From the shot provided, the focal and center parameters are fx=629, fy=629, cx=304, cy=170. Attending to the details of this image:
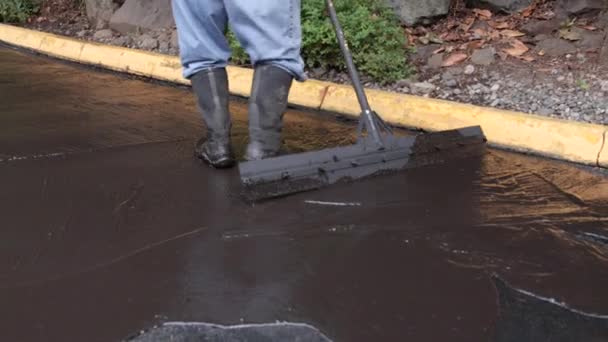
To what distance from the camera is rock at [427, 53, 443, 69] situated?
4.49 metres

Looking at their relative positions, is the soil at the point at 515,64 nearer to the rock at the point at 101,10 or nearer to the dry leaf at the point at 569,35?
the dry leaf at the point at 569,35

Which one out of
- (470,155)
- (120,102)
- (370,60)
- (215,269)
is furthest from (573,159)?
(120,102)

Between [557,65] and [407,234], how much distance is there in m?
2.43

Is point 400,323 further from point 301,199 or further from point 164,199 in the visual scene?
point 164,199

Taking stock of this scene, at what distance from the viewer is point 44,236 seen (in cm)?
233

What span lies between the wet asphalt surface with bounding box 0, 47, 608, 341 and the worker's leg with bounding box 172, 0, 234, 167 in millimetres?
162

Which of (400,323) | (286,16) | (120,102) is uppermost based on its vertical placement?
(286,16)

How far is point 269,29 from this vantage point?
9.12 feet

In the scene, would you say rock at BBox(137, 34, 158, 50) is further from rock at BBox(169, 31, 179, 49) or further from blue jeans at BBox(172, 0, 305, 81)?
blue jeans at BBox(172, 0, 305, 81)

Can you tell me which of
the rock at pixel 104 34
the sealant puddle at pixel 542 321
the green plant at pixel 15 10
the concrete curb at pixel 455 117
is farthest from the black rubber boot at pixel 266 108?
the green plant at pixel 15 10

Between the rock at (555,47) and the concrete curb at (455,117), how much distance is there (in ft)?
3.72

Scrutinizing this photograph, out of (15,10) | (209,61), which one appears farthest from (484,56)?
(15,10)

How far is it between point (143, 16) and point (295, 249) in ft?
16.2

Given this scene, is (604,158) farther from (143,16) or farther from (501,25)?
(143,16)
